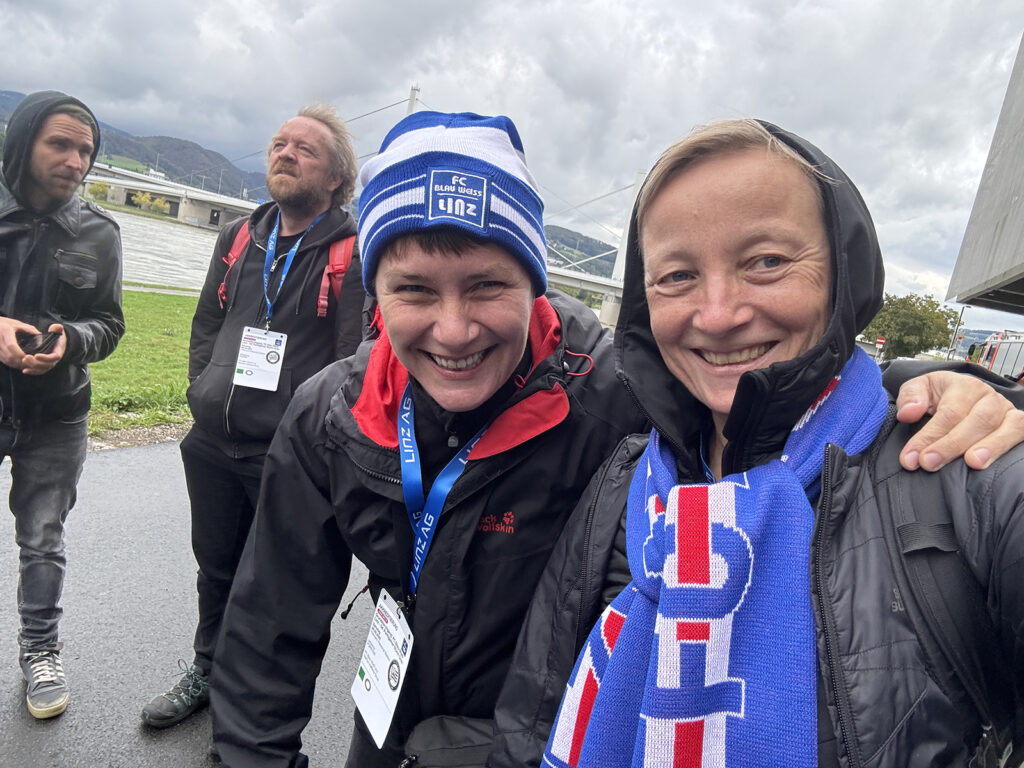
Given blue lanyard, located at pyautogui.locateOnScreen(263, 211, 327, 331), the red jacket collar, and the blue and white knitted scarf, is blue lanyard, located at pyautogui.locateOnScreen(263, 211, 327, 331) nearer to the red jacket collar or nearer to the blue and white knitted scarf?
the red jacket collar

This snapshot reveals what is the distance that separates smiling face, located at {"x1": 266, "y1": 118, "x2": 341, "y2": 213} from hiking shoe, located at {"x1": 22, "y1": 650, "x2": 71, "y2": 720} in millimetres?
2250

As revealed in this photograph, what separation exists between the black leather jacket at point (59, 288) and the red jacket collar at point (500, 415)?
1.83 metres

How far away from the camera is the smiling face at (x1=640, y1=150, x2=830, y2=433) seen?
1.21 m

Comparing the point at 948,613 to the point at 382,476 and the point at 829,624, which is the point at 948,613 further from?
the point at 382,476

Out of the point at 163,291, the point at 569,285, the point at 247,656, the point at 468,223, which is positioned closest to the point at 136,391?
the point at 247,656

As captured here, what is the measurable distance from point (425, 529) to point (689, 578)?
2.30 ft

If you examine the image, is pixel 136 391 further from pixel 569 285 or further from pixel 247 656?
pixel 569 285

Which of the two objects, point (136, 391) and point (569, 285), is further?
point (569, 285)

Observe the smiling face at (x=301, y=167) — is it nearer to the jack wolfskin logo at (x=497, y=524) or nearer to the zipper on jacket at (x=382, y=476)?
the zipper on jacket at (x=382, y=476)

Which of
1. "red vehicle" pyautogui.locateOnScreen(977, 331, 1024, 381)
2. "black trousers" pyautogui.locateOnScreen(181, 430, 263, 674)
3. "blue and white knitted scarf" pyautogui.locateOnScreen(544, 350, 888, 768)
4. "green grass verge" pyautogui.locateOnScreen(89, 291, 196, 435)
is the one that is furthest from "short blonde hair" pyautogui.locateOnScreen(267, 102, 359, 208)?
"red vehicle" pyautogui.locateOnScreen(977, 331, 1024, 381)

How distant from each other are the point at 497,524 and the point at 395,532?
26 cm

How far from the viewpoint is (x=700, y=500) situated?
1.19 metres

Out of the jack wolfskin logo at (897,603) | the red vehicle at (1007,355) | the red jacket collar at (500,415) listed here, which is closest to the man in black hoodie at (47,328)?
the red jacket collar at (500,415)

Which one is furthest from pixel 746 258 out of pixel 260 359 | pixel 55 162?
pixel 55 162
